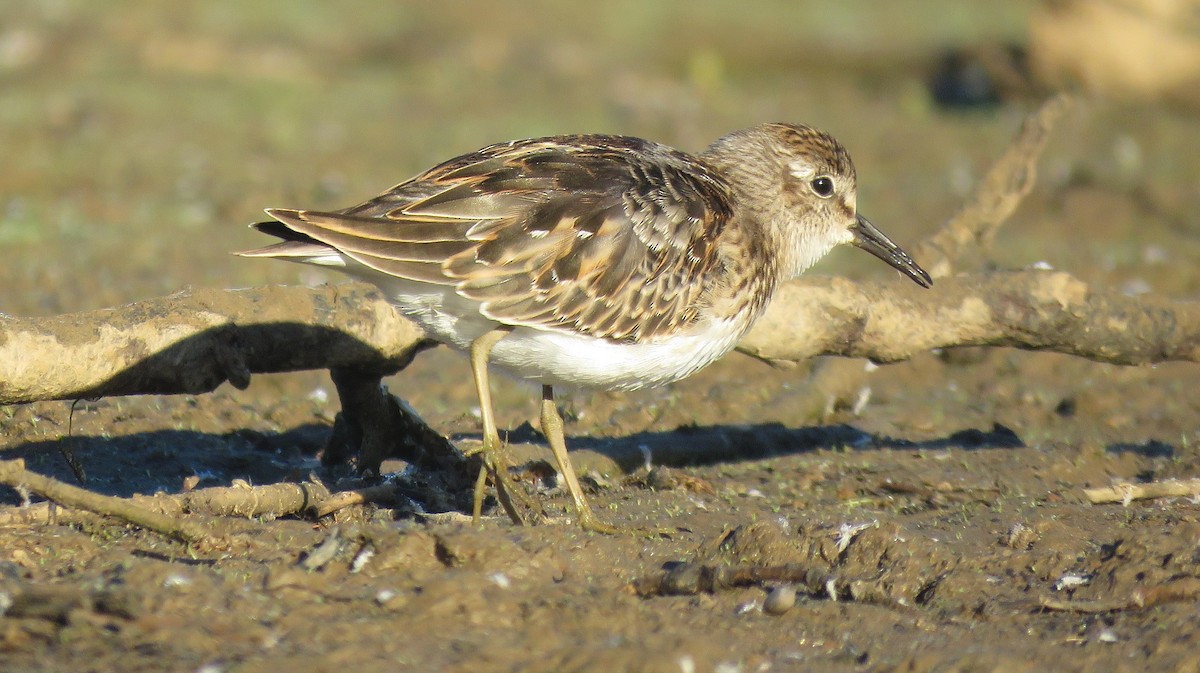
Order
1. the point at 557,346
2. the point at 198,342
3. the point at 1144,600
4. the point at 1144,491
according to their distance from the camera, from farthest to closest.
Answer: the point at 1144,491
the point at 198,342
the point at 557,346
the point at 1144,600

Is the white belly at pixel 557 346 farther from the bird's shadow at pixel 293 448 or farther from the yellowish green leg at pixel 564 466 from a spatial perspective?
the bird's shadow at pixel 293 448

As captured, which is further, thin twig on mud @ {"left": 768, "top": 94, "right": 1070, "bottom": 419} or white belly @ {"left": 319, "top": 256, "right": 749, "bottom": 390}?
thin twig on mud @ {"left": 768, "top": 94, "right": 1070, "bottom": 419}

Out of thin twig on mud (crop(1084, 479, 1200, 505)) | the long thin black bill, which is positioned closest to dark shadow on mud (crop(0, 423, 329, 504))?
the long thin black bill

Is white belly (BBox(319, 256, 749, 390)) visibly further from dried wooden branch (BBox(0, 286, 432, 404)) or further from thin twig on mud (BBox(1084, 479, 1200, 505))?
thin twig on mud (BBox(1084, 479, 1200, 505))

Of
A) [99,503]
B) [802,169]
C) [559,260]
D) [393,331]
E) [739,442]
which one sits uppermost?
[802,169]

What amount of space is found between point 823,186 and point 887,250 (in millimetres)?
442

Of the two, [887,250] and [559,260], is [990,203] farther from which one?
[559,260]

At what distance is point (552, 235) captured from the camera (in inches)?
221

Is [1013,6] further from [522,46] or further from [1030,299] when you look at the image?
[1030,299]

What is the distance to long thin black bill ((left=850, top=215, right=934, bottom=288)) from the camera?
266 inches

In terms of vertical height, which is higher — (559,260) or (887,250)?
(559,260)

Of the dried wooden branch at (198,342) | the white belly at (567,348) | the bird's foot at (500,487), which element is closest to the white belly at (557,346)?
the white belly at (567,348)

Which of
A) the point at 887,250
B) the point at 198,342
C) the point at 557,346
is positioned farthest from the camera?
the point at 887,250

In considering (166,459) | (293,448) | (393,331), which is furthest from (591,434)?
(166,459)
